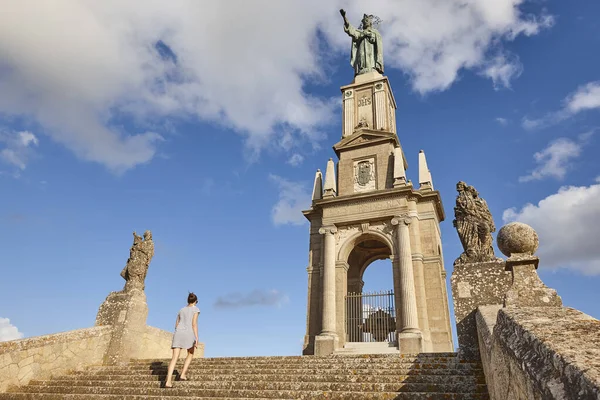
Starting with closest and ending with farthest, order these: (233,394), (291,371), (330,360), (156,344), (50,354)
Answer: (233,394) < (291,371) < (330,360) < (50,354) < (156,344)

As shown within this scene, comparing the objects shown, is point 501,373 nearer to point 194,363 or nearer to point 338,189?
point 194,363

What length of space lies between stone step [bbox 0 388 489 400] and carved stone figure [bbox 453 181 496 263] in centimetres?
284

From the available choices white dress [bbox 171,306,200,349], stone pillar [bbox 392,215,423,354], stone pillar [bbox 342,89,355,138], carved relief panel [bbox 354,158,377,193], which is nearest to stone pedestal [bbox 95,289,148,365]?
white dress [bbox 171,306,200,349]

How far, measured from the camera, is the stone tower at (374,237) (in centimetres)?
1366

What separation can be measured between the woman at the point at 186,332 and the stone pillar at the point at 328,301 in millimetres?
7298

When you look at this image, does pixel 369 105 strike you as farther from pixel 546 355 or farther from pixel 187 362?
pixel 546 355

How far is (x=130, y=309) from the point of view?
33.7 ft

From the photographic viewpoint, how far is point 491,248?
753 cm

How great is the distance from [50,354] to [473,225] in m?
9.28

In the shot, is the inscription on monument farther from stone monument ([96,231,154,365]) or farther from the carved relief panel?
stone monument ([96,231,154,365])

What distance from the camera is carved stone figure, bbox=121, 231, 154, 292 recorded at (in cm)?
1073

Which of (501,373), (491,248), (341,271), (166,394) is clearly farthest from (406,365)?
(341,271)

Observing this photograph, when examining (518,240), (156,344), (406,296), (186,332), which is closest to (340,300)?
(406,296)

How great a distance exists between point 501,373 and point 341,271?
11765mm
